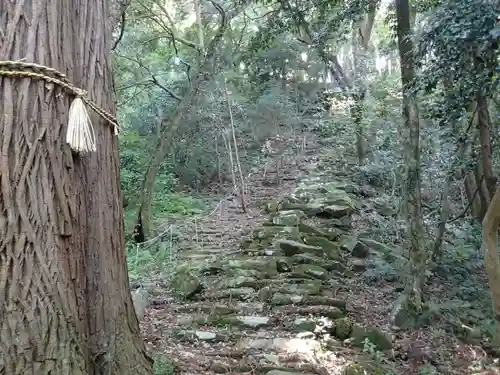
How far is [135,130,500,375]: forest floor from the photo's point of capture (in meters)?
5.11

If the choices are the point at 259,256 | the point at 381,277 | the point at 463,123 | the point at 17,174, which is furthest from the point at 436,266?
the point at 17,174

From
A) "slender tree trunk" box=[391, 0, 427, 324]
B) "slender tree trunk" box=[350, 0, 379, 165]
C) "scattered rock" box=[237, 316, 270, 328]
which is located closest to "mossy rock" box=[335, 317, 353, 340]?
"scattered rock" box=[237, 316, 270, 328]

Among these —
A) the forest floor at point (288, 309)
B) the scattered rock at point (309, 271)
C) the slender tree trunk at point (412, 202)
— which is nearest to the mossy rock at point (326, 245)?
the forest floor at point (288, 309)

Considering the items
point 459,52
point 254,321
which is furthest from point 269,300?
point 459,52

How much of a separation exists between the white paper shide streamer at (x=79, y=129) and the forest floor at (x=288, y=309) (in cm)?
255

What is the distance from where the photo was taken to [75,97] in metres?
2.61

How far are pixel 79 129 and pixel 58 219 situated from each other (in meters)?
0.46

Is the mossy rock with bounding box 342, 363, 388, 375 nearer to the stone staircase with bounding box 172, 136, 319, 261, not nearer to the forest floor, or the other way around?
the forest floor

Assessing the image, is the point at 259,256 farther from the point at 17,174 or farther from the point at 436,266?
the point at 17,174

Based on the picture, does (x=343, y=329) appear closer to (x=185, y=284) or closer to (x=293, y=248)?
(x=185, y=284)

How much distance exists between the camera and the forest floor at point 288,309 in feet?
16.8

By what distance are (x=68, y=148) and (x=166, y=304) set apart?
4.62 metres

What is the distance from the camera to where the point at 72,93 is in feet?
8.54

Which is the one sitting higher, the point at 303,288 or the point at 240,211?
the point at 240,211
